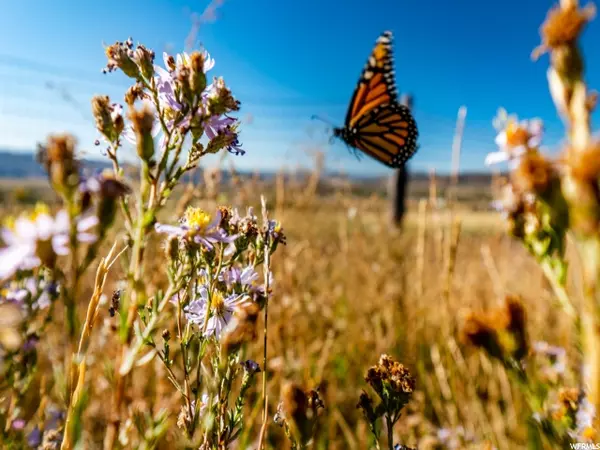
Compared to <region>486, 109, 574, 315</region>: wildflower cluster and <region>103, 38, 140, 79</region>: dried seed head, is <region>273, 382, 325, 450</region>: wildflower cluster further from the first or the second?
<region>103, 38, 140, 79</region>: dried seed head

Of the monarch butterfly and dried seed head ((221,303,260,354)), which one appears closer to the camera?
dried seed head ((221,303,260,354))

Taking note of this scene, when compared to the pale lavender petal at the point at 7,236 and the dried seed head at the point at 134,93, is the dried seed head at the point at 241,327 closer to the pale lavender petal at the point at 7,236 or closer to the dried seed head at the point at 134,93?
the pale lavender petal at the point at 7,236

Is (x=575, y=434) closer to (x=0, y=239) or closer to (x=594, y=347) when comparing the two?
(x=594, y=347)

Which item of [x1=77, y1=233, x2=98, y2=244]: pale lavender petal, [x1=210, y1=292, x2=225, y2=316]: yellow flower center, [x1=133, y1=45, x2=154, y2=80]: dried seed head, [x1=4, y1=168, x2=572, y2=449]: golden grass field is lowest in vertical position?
[x1=4, y1=168, x2=572, y2=449]: golden grass field

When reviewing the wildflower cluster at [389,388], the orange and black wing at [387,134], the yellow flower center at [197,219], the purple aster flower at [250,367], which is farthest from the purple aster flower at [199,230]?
the orange and black wing at [387,134]

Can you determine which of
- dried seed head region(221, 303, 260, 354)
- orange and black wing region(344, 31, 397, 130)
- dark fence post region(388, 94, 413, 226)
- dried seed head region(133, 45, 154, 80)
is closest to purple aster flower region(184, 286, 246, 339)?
dried seed head region(221, 303, 260, 354)

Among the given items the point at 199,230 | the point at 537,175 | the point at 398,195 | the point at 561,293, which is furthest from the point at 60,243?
the point at 398,195

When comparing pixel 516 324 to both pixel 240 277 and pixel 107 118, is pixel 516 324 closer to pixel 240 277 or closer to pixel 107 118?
pixel 240 277

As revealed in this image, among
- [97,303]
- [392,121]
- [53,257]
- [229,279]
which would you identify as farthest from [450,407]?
[392,121]
